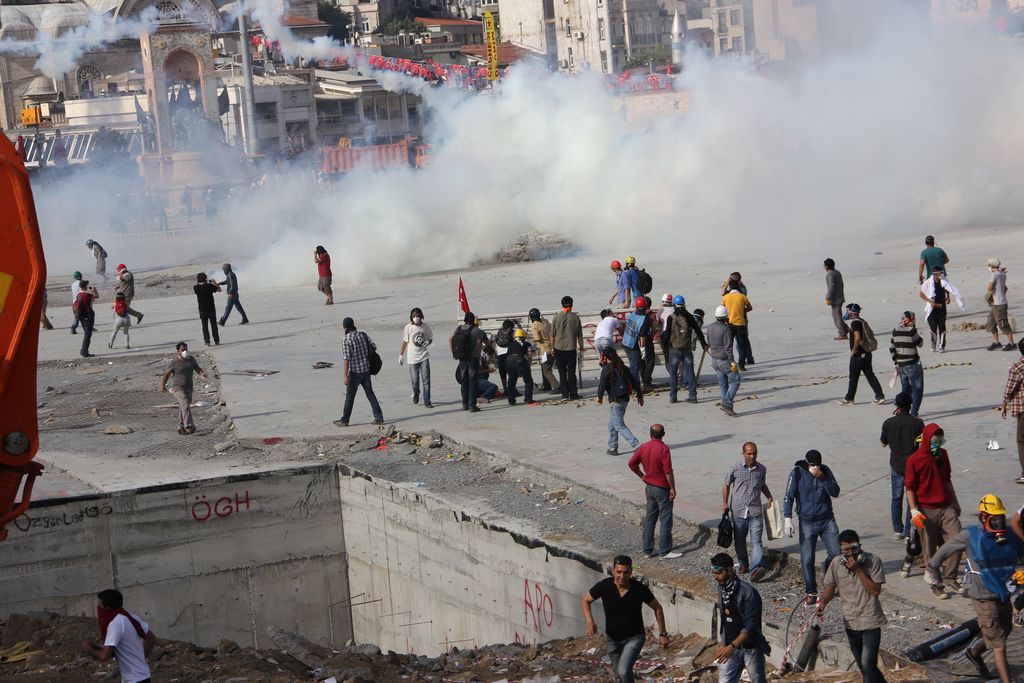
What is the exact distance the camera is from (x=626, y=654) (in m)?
9.20

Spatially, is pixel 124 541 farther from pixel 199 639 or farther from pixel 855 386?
pixel 855 386

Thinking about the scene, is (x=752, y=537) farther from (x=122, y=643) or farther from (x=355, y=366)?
(x=355, y=366)

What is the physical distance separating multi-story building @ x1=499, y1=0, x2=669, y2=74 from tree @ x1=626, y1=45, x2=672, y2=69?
98cm

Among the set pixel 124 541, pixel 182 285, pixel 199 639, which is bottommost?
pixel 199 639

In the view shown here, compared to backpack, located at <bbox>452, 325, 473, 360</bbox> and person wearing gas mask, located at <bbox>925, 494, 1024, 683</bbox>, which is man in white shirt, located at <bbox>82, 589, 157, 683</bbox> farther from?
backpack, located at <bbox>452, 325, 473, 360</bbox>

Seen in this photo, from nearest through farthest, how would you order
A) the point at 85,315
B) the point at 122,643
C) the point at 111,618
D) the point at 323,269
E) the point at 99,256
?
the point at 122,643 < the point at 111,618 < the point at 85,315 < the point at 323,269 < the point at 99,256

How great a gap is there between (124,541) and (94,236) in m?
40.4

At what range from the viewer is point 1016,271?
26.7 metres

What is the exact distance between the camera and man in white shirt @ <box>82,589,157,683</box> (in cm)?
923

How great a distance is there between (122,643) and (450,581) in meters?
5.45

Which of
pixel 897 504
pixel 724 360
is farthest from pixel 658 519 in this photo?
pixel 724 360

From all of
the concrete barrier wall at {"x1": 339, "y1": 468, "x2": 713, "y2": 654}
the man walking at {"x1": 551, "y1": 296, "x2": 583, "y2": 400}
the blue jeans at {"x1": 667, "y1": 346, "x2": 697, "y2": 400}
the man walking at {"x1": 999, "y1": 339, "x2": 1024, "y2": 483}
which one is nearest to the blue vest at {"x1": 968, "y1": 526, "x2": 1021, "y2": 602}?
the concrete barrier wall at {"x1": 339, "y1": 468, "x2": 713, "y2": 654}

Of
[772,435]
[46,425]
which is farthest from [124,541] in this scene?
[772,435]

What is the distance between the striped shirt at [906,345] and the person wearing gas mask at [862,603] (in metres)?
6.65
